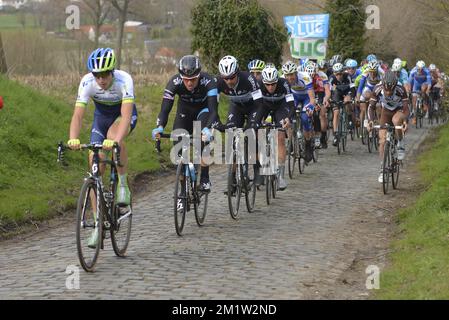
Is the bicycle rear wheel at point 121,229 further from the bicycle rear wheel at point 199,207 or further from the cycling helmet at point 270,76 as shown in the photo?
the cycling helmet at point 270,76

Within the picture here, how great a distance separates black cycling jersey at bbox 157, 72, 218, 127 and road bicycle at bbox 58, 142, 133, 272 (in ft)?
6.56

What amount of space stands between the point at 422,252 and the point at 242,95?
4.52 meters

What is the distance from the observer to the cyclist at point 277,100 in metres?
14.1

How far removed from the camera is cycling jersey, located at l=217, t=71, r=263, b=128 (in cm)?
1302

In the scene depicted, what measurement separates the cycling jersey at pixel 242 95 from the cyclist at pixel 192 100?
122 centimetres

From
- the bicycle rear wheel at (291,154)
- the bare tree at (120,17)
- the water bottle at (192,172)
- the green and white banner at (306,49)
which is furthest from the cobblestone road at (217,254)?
the bare tree at (120,17)

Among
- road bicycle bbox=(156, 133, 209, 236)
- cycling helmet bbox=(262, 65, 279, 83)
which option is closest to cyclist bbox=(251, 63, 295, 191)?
cycling helmet bbox=(262, 65, 279, 83)

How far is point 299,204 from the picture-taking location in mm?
13664

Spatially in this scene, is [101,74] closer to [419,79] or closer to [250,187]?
[250,187]

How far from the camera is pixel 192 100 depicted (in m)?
11.7

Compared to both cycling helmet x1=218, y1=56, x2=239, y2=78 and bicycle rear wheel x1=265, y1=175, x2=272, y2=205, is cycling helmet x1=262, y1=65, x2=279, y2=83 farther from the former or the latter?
cycling helmet x1=218, y1=56, x2=239, y2=78

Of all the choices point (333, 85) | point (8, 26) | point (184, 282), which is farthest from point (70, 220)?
point (8, 26)
